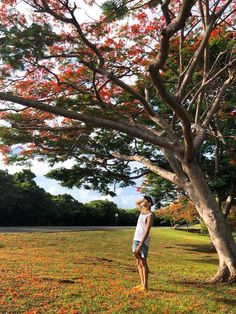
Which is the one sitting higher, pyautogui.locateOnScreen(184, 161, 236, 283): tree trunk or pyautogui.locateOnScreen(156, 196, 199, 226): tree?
pyautogui.locateOnScreen(156, 196, 199, 226): tree

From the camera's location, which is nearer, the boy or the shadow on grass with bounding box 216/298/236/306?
the shadow on grass with bounding box 216/298/236/306

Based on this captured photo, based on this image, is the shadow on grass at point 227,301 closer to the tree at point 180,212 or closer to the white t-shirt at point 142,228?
the white t-shirt at point 142,228

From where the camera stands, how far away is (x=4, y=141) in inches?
506

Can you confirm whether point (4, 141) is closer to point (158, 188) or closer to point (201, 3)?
point (201, 3)

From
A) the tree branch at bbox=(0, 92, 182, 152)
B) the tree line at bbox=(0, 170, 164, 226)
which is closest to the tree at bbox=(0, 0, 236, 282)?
the tree branch at bbox=(0, 92, 182, 152)

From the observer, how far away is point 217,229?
959 cm

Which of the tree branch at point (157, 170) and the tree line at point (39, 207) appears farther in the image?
the tree line at point (39, 207)

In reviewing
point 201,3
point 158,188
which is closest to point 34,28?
point 201,3

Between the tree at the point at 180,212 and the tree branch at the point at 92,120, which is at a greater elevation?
the tree at the point at 180,212

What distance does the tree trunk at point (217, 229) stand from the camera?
374 inches

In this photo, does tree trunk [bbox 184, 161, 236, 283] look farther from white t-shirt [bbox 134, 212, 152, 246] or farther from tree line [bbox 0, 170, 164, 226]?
tree line [bbox 0, 170, 164, 226]

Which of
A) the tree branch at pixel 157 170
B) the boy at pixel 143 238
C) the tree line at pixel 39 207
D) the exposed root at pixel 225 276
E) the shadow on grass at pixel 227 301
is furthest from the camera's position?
the tree line at pixel 39 207

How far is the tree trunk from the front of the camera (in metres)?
9.49

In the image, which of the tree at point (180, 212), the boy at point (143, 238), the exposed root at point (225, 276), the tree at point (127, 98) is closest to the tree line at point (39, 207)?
the tree at point (180, 212)
